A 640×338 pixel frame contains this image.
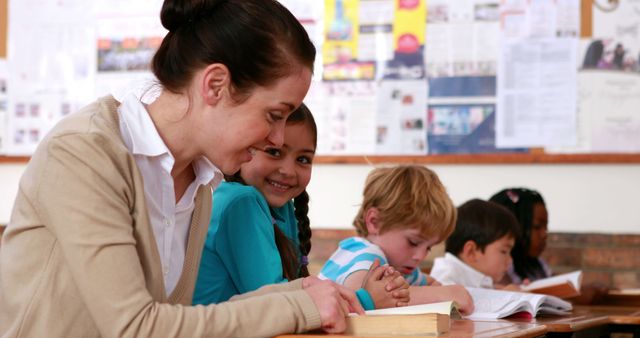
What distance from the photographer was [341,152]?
3979 millimetres

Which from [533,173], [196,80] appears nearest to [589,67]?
[533,173]

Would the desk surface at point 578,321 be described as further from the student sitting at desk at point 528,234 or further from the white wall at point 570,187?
the white wall at point 570,187

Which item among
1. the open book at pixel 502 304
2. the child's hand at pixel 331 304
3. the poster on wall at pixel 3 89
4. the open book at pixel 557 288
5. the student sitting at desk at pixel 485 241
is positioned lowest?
the open book at pixel 557 288

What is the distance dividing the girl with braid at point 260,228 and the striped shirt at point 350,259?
0.08m

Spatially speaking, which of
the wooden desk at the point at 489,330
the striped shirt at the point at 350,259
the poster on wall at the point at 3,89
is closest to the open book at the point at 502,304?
the wooden desk at the point at 489,330

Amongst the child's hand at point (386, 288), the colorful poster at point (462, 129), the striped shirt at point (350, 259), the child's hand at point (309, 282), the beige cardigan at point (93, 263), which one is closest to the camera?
the beige cardigan at point (93, 263)

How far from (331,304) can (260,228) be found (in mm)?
459

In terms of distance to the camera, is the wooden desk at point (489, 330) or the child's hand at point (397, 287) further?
the child's hand at point (397, 287)

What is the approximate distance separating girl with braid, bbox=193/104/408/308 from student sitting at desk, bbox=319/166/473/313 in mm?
216

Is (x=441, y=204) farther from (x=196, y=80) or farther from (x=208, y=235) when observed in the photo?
(x=196, y=80)

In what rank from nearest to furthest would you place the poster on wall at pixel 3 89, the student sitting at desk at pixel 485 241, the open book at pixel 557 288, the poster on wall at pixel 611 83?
the open book at pixel 557 288 < the student sitting at desk at pixel 485 241 < the poster on wall at pixel 611 83 < the poster on wall at pixel 3 89

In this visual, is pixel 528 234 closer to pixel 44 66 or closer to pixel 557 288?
pixel 557 288

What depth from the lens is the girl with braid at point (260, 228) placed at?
182cm

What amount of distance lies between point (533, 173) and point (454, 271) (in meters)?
0.95
